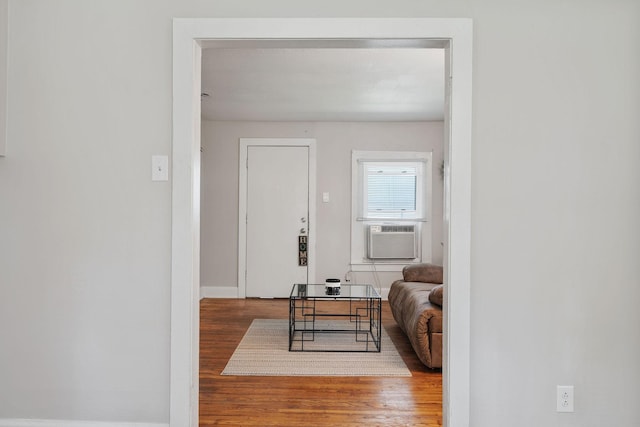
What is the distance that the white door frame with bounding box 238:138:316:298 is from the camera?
589 cm

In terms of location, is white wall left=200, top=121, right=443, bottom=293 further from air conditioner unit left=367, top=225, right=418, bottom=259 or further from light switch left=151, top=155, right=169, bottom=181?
light switch left=151, top=155, right=169, bottom=181

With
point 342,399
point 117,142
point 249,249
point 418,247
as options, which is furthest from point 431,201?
point 117,142

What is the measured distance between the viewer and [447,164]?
206 cm

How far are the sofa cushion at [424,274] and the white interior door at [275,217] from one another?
157cm

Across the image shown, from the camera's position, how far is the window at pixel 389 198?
5.89m

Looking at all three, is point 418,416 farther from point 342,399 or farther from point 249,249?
point 249,249

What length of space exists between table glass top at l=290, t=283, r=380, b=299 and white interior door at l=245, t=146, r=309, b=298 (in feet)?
5.14

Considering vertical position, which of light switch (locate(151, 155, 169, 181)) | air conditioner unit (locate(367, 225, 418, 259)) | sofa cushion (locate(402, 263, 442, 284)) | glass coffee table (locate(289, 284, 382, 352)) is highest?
light switch (locate(151, 155, 169, 181))

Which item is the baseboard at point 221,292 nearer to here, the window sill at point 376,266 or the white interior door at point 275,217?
the white interior door at point 275,217

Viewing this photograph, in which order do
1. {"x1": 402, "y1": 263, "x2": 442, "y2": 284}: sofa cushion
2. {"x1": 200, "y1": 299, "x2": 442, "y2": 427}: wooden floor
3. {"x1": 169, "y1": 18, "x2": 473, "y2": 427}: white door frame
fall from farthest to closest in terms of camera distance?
{"x1": 402, "y1": 263, "x2": 442, "y2": 284}: sofa cushion
{"x1": 200, "y1": 299, "x2": 442, "y2": 427}: wooden floor
{"x1": 169, "y1": 18, "x2": 473, "y2": 427}: white door frame

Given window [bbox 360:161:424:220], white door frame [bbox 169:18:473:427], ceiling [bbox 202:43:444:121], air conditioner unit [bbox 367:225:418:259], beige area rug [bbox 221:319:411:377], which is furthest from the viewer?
window [bbox 360:161:424:220]

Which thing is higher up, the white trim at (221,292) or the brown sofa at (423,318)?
the brown sofa at (423,318)

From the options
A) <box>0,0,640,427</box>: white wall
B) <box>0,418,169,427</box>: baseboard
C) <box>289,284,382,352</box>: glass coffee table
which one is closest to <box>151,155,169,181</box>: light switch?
<box>0,0,640,427</box>: white wall

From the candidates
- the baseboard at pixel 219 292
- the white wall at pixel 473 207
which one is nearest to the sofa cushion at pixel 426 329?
the white wall at pixel 473 207
